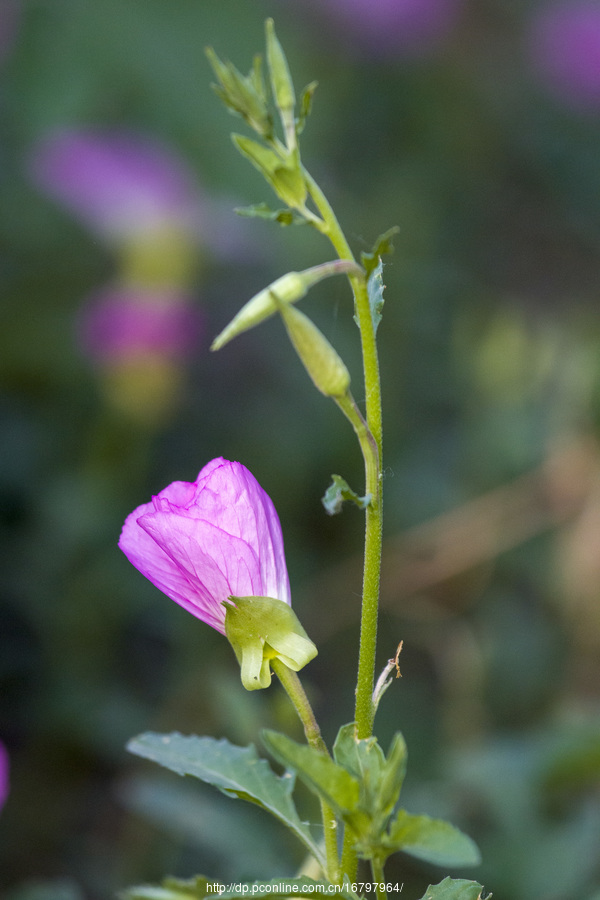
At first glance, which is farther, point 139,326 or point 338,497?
point 139,326

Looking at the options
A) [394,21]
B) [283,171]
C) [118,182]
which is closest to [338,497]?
[283,171]

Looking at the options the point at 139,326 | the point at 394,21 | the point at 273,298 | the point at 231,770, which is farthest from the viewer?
the point at 394,21

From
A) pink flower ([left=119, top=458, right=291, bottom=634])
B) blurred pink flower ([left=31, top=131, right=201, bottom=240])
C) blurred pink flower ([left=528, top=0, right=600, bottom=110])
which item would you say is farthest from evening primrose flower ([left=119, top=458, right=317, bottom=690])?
blurred pink flower ([left=528, top=0, right=600, bottom=110])

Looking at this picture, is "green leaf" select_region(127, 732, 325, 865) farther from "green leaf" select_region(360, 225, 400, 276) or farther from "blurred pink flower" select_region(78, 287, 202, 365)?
"blurred pink flower" select_region(78, 287, 202, 365)

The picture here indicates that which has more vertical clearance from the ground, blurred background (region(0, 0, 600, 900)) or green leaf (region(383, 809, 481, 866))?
blurred background (region(0, 0, 600, 900))

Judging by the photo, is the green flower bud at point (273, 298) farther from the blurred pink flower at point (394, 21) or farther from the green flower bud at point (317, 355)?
the blurred pink flower at point (394, 21)

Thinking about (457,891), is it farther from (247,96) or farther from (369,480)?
(247,96)
